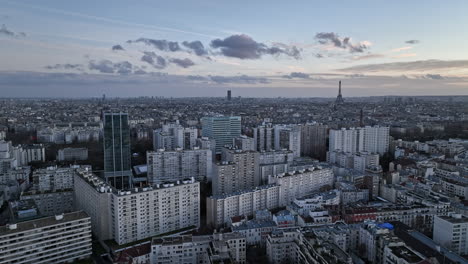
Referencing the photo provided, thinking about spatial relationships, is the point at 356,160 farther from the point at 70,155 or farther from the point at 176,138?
the point at 70,155

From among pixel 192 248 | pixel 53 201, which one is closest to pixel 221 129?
pixel 53 201

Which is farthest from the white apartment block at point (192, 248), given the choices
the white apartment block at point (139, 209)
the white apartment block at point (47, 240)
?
the white apartment block at point (47, 240)

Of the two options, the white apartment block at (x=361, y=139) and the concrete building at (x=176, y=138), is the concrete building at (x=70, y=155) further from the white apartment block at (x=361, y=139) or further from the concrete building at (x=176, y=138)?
the white apartment block at (x=361, y=139)

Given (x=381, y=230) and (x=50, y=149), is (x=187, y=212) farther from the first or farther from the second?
(x=50, y=149)

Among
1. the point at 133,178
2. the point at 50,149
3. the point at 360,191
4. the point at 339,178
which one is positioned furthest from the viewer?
the point at 50,149

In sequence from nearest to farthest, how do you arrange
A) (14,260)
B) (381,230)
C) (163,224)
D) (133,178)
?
(14,260) → (381,230) → (163,224) → (133,178)

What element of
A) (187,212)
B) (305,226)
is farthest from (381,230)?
(187,212)

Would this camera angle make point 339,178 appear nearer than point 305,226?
No

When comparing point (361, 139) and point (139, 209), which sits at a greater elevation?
point (361, 139)
